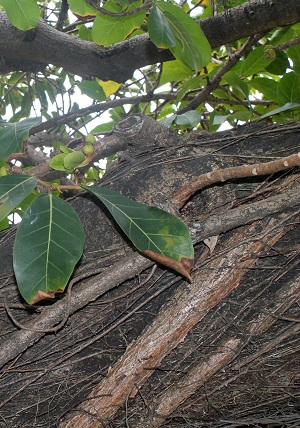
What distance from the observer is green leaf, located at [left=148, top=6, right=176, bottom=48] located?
1.09m

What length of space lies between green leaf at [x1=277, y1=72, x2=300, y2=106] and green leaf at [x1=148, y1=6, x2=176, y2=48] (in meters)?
0.43

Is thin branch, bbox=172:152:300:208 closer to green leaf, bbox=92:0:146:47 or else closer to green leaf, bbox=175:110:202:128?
green leaf, bbox=175:110:202:128

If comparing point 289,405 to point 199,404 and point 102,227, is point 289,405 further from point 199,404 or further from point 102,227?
point 102,227

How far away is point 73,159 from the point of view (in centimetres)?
108

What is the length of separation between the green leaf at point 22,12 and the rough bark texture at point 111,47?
0.24 m

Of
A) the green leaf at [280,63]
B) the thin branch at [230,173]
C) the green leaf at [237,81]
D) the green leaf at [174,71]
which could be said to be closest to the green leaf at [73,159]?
the thin branch at [230,173]

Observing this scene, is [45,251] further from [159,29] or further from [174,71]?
[174,71]

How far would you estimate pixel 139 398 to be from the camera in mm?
1032

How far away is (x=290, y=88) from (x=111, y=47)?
1.65ft

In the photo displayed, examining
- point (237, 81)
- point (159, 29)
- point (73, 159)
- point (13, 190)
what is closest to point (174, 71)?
point (237, 81)

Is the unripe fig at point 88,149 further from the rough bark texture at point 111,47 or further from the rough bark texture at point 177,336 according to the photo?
the rough bark texture at point 111,47

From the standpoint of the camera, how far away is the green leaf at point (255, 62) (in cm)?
153

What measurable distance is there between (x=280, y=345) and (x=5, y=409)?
0.56m

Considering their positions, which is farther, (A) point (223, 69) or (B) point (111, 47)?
(A) point (223, 69)
